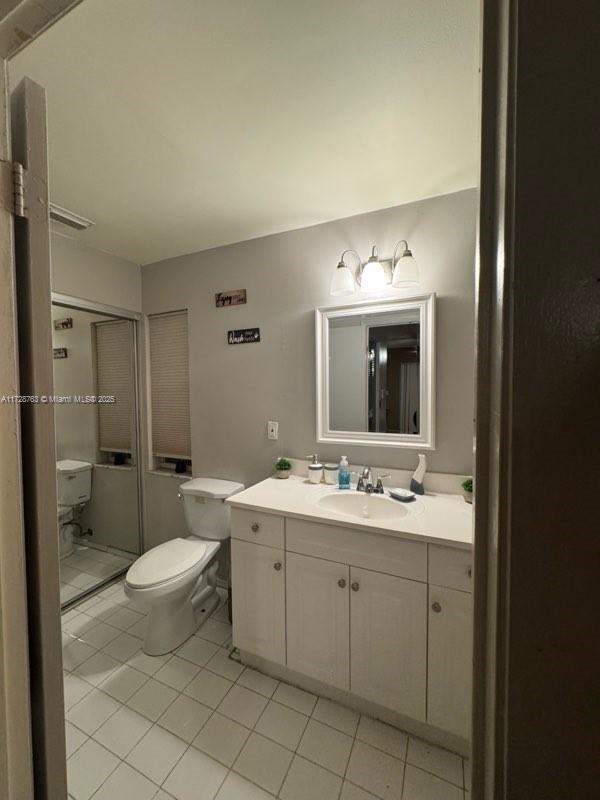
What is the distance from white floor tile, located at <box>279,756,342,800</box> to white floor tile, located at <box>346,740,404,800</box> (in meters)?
0.07

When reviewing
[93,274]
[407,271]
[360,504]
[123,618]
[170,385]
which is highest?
[93,274]

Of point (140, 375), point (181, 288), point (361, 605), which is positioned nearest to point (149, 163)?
point (181, 288)

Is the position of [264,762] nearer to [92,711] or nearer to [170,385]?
[92,711]

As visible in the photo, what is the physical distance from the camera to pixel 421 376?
1612 mm

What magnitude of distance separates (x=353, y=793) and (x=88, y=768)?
95cm

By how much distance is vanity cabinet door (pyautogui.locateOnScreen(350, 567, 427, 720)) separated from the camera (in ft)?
3.84

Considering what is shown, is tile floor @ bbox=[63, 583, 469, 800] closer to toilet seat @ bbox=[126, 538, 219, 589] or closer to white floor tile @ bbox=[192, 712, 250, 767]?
white floor tile @ bbox=[192, 712, 250, 767]

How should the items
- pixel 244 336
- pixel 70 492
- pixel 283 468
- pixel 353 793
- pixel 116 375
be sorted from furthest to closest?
pixel 116 375 → pixel 70 492 → pixel 244 336 → pixel 283 468 → pixel 353 793

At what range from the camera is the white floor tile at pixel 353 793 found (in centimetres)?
104

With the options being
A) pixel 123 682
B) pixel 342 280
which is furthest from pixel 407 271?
pixel 123 682

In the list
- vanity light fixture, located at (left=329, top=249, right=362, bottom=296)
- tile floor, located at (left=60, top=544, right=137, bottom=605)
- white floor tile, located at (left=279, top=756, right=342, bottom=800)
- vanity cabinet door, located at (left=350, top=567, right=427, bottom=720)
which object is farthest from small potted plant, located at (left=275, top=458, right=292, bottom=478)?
tile floor, located at (left=60, top=544, right=137, bottom=605)

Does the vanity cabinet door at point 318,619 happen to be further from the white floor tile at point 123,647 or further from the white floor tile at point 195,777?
the white floor tile at point 123,647

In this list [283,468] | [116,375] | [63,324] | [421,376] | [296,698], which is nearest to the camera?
[296,698]

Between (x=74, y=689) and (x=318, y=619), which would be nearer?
(x=318, y=619)
